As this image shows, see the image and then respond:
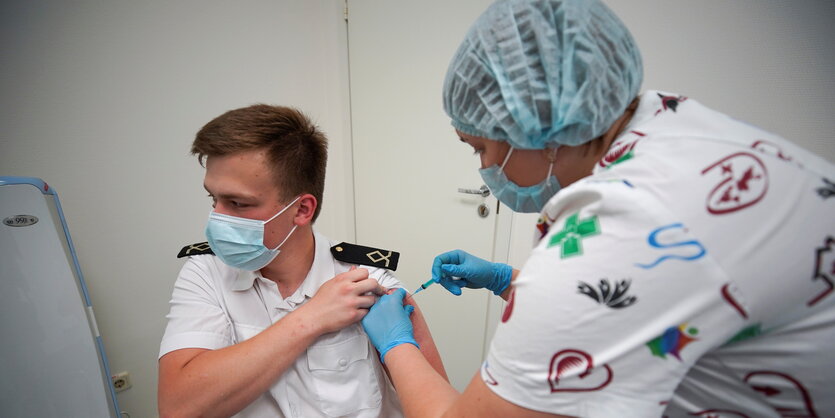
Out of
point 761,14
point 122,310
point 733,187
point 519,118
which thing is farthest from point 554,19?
point 122,310

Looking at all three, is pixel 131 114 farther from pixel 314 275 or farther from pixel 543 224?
pixel 543 224

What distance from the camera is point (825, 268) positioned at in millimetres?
432

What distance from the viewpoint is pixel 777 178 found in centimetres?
44

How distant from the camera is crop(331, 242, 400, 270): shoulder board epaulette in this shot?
1217 millimetres

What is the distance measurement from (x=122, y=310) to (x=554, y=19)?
2.21 m

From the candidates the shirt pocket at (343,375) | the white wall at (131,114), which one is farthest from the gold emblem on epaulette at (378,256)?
the white wall at (131,114)

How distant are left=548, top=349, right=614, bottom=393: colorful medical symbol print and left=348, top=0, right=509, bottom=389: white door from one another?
4.65 ft

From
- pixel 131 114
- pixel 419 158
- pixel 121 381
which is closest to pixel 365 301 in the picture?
pixel 419 158

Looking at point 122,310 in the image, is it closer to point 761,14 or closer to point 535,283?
point 535,283

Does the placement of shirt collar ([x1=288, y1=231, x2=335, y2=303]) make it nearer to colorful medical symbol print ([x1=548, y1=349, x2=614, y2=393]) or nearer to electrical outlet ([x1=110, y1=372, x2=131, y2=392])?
colorful medical symbol print ([x1=548, y1=349, x2=614, y2=393])

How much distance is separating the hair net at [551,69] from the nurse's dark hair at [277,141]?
0.65 m

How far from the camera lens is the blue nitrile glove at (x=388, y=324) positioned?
2.84 feet

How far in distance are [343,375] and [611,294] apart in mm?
853

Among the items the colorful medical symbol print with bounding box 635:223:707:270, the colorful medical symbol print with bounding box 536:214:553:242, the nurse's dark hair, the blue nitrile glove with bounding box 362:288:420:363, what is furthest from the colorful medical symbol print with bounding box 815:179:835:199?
the nurse's dark hair
